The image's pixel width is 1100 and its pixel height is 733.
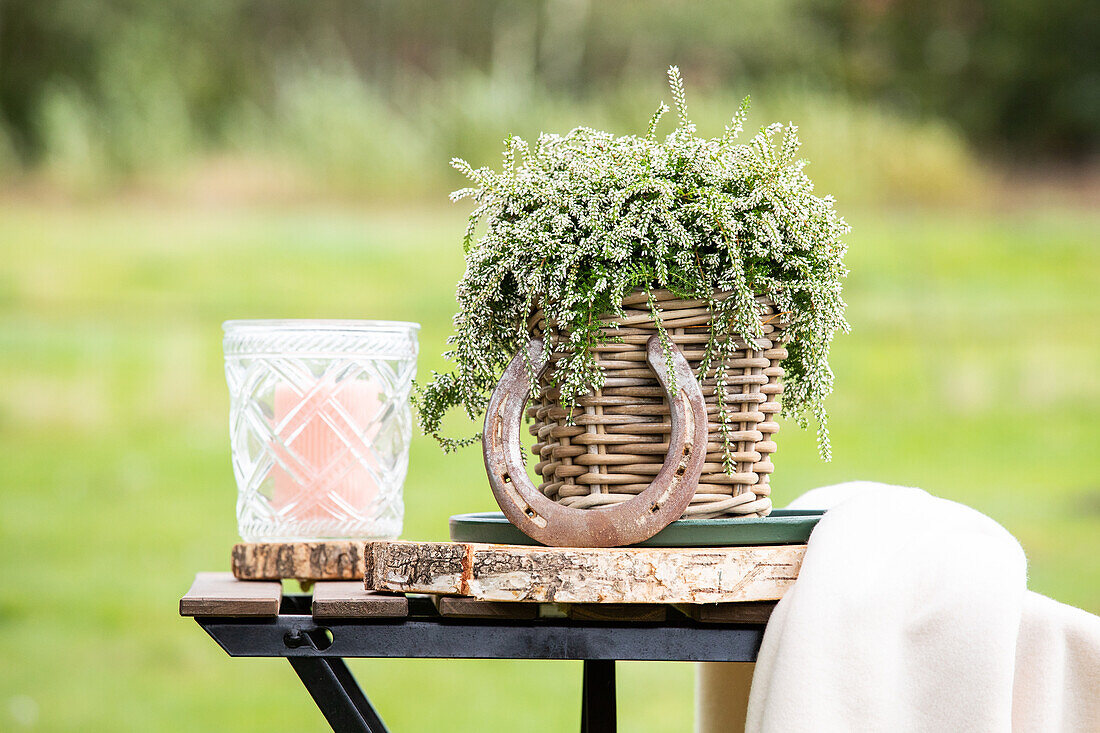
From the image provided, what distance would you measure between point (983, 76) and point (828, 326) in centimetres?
322

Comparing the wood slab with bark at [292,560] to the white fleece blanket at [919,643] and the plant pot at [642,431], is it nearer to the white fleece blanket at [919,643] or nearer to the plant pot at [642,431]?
the plant pot at [642,431]

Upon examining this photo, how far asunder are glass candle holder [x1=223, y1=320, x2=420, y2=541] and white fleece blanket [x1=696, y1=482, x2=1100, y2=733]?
14.4 inches

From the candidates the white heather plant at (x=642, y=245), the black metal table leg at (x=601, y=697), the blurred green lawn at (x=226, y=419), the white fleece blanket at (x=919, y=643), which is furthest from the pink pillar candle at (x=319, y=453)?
the blurred green lawn at (x=226, y=419)

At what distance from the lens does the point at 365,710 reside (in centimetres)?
79

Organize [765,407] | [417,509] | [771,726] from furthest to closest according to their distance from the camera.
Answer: [417,509], [765,407], [771,726]

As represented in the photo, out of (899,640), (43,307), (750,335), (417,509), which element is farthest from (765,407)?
(43,307)

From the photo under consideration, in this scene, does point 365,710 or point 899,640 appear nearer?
point 899,640

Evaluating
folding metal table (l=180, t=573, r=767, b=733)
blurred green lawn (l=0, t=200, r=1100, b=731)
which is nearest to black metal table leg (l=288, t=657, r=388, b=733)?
folding metal table (l=180, t=573, r=767, b=733)

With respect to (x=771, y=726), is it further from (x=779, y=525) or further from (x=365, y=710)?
(x=365, y=710)

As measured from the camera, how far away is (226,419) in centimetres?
333

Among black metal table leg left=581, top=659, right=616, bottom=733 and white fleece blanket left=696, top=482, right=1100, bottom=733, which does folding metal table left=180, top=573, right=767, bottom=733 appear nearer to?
white fleece blanket left=696, top=482, right=1100, bottom=733

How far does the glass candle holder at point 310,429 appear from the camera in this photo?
34.5 inches

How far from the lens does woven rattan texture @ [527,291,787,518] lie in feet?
2.36

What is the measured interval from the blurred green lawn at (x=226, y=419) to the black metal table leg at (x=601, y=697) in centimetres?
197
